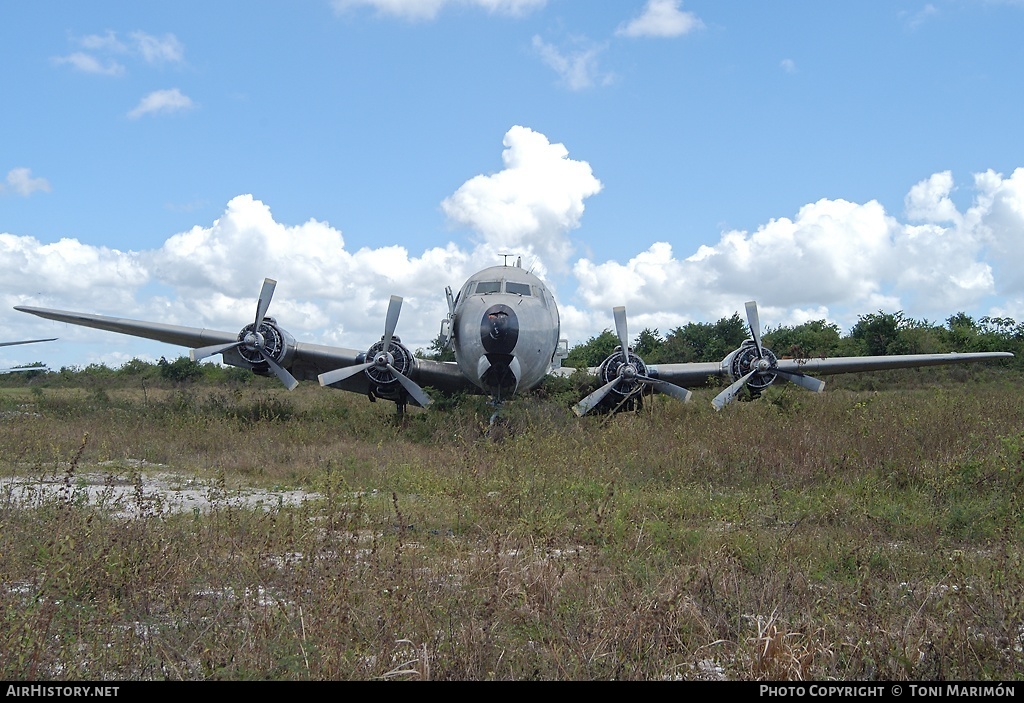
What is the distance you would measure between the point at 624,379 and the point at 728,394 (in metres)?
2.35

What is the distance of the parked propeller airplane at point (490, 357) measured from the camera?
48.3ft

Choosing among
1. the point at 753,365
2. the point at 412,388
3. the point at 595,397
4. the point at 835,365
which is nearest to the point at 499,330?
the point at 595,397

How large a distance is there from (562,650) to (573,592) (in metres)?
0.89

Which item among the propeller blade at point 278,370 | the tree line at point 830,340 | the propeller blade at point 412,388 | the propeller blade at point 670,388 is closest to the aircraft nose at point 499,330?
the propeller blade at point 412,388

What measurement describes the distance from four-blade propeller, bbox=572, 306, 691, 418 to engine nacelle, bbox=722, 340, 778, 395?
1.94 meters

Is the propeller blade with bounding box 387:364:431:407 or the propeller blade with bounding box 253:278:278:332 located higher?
the propeller blade with bounding box 253:278:278:332

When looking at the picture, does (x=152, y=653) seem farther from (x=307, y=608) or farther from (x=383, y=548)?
(x=383, y=548)

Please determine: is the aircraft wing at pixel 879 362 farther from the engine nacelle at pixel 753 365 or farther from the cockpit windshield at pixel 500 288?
the cockpit windshield at pixel 500 288

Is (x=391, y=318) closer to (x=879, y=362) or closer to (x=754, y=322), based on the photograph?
(x=754, y=322)

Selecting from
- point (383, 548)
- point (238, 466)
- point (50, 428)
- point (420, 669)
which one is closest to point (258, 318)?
point (50, 428)

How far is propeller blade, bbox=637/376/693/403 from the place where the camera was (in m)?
Result: 16.8

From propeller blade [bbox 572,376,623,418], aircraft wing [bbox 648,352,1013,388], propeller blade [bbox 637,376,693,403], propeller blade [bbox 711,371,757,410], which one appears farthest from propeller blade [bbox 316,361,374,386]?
propeller blade [bbox 711,371,757,410]

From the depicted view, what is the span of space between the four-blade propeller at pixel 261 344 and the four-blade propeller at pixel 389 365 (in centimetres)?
127

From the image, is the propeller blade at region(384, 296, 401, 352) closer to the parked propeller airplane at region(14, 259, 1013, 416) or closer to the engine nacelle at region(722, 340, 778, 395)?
the parked propeller airplane at region(14, 259, 1013, 416)
